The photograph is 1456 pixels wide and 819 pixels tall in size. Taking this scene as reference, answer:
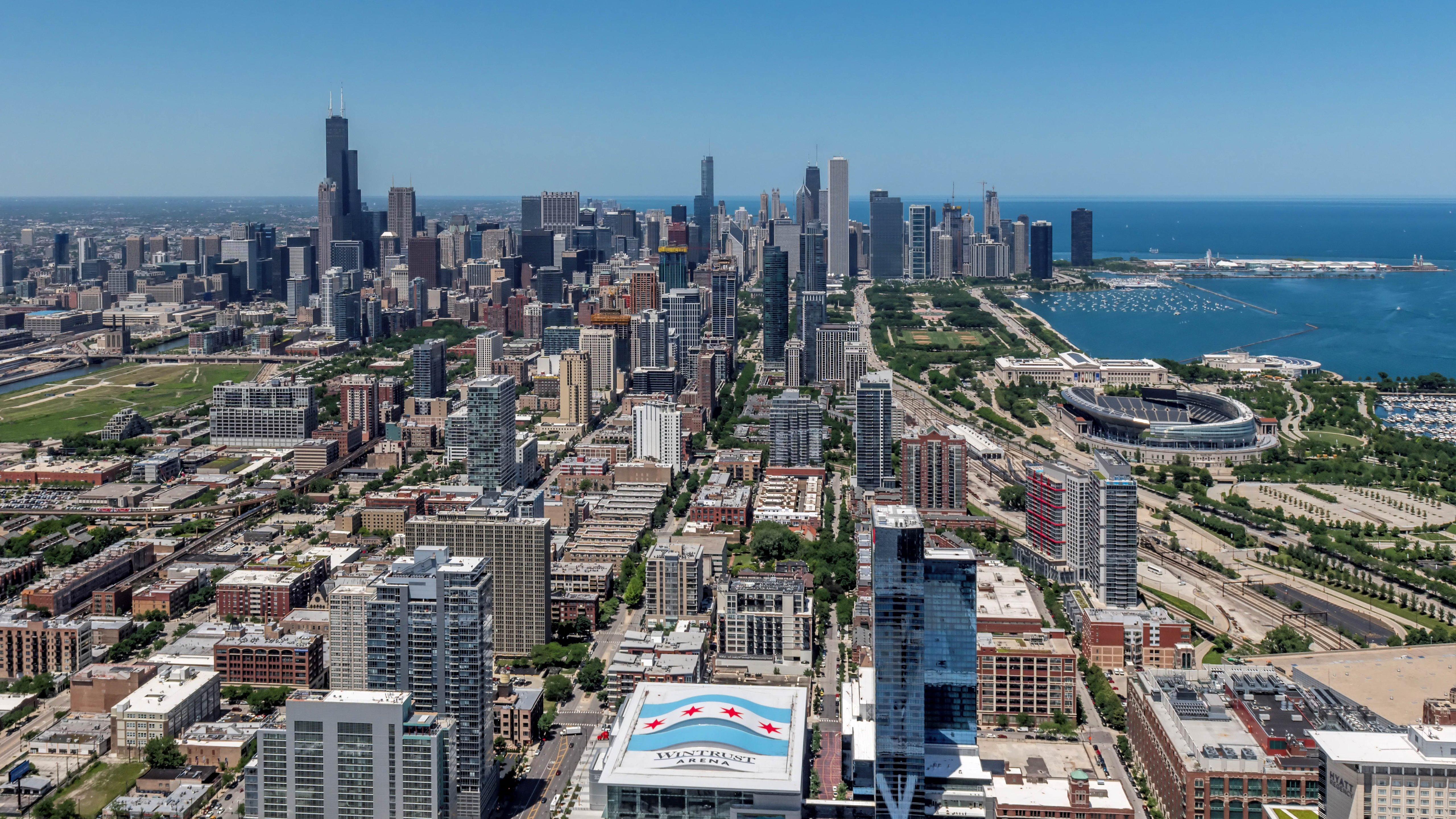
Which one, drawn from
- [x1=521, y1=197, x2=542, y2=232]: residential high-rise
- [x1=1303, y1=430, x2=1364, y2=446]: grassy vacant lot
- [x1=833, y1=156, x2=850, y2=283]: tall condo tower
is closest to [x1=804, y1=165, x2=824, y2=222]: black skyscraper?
[x1=833, y1=156, x2=850, y2=283]: tall condo tower

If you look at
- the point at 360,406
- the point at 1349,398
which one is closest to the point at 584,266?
the point at 360,406

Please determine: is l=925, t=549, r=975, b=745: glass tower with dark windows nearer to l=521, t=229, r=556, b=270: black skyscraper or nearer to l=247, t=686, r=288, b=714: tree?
l=247, t=686, r=288, b=714: tree

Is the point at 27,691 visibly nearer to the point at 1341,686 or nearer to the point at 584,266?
the point at 1341,686

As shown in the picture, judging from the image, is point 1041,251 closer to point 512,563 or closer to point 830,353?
point 830,353

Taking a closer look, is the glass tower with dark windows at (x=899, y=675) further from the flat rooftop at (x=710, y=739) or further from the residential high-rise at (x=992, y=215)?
the residential high-rise at (x=992, y=215)

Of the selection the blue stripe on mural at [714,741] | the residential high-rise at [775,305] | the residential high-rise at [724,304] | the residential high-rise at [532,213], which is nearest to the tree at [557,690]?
the blue stripe on mural at [714,741]
